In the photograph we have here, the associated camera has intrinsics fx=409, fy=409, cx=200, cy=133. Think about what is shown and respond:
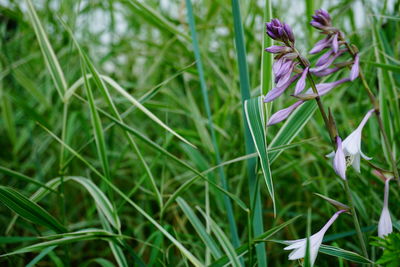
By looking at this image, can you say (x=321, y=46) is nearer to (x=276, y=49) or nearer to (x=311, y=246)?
(x=276, y=49)

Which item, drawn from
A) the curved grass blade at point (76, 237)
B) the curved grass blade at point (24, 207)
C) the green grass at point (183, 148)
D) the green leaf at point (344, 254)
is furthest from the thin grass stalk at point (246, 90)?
the curved grass blade at point (24, 207)

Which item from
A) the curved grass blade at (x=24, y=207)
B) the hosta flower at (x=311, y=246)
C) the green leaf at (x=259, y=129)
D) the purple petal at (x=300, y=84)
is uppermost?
the purple petal at (x=300, y=84)

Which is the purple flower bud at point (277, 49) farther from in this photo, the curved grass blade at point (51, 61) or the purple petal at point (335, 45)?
the curved grass blade at point (51, 61)

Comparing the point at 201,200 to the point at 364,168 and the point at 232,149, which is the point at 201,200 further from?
the point at 364,168

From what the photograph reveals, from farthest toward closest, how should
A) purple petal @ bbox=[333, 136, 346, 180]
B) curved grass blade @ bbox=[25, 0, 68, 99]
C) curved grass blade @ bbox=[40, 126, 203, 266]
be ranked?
curved grass blade @ bbox=[25, 0, 68, 99], curved grass blade @ bbox=[40, 126, 203, 266], purple petal @ bbox=[333, 136, 346, 180]

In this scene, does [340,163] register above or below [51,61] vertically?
below

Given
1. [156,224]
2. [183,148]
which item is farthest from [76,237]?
[183,148]

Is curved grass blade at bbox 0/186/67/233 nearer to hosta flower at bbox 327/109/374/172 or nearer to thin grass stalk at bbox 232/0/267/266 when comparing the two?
thin grass stalk at bbox 232/0/267/266

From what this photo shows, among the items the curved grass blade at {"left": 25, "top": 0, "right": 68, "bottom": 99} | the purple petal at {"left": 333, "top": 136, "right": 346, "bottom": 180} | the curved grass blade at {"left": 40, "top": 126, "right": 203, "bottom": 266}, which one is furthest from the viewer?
the curved grass blade at {"left": 25, "top": 0, "right": 68, "bottom": 99}

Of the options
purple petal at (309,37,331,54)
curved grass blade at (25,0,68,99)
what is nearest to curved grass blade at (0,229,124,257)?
curved grass blade at (25,0,68,99)
